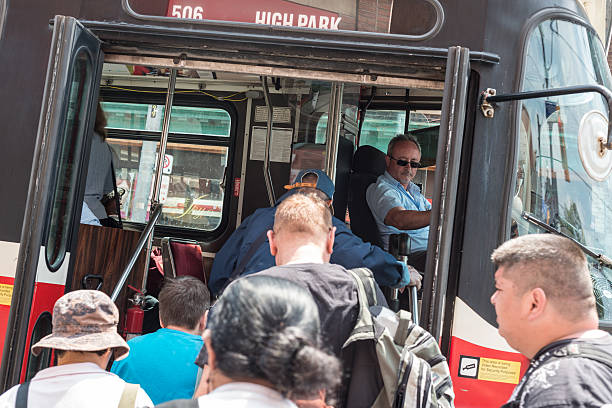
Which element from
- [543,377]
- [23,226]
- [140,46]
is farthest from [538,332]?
[140,46]

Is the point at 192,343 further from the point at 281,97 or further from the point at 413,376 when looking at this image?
the point at 281,97

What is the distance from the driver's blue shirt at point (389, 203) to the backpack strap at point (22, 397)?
9.53 feet

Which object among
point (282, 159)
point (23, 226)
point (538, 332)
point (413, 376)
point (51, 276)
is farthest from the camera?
point (282, 159)

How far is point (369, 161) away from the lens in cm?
529

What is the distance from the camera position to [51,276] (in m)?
3.08

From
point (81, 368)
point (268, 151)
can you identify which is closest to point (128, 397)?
point (81, 368)

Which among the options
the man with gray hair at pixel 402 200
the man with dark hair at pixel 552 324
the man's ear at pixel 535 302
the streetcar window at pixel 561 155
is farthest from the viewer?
the man with gray hair at pixel 402 200

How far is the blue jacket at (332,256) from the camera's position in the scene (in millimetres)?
3270

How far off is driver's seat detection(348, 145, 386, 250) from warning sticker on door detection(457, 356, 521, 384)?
1736 millimetres

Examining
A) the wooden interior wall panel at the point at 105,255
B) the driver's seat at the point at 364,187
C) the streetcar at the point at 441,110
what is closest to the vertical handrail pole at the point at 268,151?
the driver's seat at the point at 364,187

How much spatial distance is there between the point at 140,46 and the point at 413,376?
83.6 inches

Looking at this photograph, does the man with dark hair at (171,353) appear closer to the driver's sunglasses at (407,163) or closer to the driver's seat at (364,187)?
the driver's seat at (364,187)

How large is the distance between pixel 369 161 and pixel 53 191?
2.79 meters

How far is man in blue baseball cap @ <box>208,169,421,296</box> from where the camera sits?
3273 millimetres
